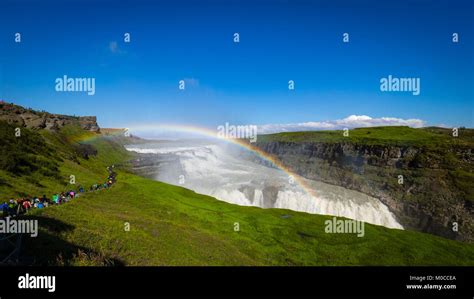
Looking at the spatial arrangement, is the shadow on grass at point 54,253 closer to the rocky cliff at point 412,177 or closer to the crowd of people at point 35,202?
the crowd of people at point 35,202

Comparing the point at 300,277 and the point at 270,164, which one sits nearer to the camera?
the point at 300,277

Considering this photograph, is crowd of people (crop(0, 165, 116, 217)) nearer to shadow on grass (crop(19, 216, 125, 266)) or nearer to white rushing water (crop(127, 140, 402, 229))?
shadow on grass (crop(19, 216, 125, 266))

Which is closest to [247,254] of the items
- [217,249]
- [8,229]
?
[217,249]

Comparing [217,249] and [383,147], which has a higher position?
[383,147]

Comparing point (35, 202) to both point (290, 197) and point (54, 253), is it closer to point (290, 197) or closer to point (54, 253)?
point (54, 253)

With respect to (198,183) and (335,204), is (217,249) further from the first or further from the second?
(198,183)

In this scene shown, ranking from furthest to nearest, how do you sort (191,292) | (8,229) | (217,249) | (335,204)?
(335,204) < (217,249) < (8,229) < (191,292)

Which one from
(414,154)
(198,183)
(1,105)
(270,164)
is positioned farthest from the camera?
(270,164)
